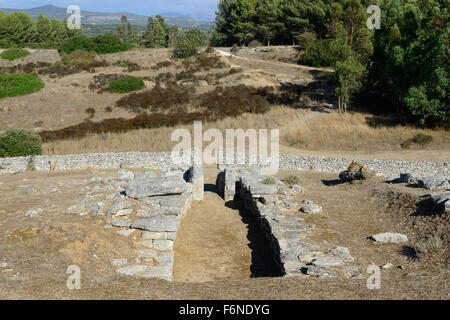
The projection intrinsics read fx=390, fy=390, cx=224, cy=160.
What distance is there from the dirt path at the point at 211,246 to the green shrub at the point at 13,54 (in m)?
50.7

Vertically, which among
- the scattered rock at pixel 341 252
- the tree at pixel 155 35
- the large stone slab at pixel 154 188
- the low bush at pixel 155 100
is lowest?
the scattered rock at pixel 341 252

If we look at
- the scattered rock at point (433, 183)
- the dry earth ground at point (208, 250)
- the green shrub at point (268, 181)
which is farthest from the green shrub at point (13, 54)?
the scattered rock at point (433, 183)

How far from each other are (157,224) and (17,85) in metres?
35.4

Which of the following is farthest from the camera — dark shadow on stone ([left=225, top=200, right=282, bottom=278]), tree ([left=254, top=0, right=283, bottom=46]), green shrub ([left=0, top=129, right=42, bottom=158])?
tree ([left=254, top=0, right=283, bottom=46])

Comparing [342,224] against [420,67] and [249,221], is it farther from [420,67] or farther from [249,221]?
[420,67]

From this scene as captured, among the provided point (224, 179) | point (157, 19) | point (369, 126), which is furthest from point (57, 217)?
point (157, 19)

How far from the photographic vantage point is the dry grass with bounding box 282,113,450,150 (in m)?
21.9

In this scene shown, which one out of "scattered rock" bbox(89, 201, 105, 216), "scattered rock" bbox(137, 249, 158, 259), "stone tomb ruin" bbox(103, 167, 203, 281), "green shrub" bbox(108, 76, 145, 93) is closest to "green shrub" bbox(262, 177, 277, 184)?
"stone tomb ruin" bbox(103, 167, 203, 281)

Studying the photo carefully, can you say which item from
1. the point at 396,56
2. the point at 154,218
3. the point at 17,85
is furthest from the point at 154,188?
the point at 17,85

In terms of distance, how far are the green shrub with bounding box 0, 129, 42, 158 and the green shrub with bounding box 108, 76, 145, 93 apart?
1882 cm

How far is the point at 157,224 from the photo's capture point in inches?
353

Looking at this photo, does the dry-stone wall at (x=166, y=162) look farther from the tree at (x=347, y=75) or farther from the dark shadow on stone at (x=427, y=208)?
the tree at (x=347, y=75)

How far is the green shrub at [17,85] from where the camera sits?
36438 mm

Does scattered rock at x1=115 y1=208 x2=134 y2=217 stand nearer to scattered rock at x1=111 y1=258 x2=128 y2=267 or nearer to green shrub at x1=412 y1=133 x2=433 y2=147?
scattered rock at x1=111 y1=258 x2=128 y2=267
